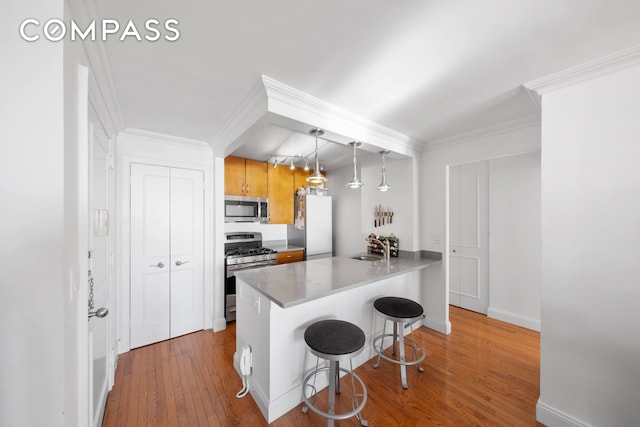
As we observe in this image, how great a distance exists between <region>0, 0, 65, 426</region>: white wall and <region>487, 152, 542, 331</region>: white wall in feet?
14.0

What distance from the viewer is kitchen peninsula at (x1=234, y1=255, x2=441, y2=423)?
1.67 meters

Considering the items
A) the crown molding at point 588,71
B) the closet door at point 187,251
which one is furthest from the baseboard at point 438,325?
the closet door at point 187,251

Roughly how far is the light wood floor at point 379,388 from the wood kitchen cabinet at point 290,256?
147 centimetres

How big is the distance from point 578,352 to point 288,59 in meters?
2.68

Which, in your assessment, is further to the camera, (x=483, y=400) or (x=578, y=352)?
(x=483, y=400)

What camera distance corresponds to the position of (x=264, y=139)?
2828 mm

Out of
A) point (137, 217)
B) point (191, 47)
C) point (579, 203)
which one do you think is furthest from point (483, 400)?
point (137, 217)

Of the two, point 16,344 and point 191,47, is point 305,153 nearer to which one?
point 191,47

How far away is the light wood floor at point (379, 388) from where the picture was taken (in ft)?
5.41

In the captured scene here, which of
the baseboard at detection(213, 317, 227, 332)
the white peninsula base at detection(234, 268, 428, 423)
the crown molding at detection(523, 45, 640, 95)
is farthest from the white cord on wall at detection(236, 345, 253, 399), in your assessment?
the crown molding at detection(523, 45, 640, 95)

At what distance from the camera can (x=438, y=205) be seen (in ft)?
9.81

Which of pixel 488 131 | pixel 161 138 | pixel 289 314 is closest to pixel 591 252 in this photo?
pixel 488 131

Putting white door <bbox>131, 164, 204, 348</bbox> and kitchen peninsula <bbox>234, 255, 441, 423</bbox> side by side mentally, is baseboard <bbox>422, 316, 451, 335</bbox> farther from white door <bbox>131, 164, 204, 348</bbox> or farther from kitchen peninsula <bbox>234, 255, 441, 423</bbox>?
white door <bbox>131, 164, 204, 348</bbox>

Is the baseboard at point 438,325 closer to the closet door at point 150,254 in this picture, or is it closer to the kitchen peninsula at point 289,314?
the kitchen peninsula at point 289,314
